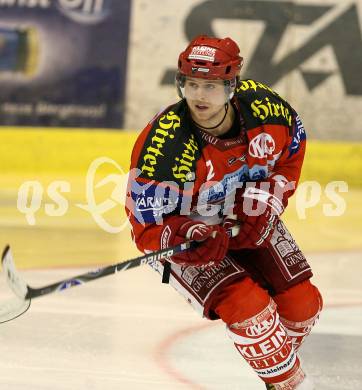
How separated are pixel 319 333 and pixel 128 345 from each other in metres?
0.78

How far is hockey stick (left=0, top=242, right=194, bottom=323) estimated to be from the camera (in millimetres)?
3017

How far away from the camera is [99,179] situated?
8.41 metres

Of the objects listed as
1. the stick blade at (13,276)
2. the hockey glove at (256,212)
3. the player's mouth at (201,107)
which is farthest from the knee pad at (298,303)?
the stick blade at (13,276)

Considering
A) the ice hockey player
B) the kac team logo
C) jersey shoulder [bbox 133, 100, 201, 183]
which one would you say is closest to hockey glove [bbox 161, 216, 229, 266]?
the ice hockey player

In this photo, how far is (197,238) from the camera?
3.08 metres

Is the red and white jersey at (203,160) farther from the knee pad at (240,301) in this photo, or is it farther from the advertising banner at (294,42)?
the advertising banner at (294,42)

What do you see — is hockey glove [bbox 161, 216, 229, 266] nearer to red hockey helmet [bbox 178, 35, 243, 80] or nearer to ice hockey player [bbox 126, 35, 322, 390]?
ice hockey player [bbox 126, 35, 322, 390]

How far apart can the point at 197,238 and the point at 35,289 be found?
1.54ft

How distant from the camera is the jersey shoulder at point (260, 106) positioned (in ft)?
11.1

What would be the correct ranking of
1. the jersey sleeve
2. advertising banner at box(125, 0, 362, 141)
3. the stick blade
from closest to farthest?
the stick blade → the jersey sleeve → advertising banner at box(125, 0, 362, 141)

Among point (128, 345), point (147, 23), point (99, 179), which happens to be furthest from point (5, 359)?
point (147, 23)

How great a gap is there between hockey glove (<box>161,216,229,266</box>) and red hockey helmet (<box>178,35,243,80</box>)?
0.43 metres

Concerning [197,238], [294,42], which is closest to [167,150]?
[197,238]

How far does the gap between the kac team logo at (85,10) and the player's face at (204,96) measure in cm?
551
